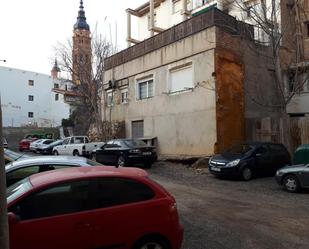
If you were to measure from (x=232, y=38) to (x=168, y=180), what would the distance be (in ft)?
30.2

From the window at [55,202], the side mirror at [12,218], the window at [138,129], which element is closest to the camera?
the side mirror at [12,218]

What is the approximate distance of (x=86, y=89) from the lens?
3541 centimetres

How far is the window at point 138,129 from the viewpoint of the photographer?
2642 centimetres

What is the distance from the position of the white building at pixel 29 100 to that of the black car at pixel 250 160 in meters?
51.7

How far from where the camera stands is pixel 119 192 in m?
5.55

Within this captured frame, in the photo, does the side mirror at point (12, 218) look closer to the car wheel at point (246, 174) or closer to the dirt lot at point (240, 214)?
the dirt lot at point (240, 214)

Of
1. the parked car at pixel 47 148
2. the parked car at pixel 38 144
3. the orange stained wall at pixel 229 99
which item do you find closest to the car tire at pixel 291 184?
the orange stained wall at pixel 229 99

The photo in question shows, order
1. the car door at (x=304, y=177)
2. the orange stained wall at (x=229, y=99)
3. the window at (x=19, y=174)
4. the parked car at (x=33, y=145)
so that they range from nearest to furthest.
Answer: the window at (x=19, y=174), the car door at (x=304, y=177), the orange stained wall at (x=229, y=99), the parked car at (x=33, y=145)

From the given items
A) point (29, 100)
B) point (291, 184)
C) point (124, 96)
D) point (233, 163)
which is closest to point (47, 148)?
point (124, 96)

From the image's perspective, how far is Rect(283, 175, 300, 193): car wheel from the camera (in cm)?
1281

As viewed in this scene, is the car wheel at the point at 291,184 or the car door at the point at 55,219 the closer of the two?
the car door at the point at 55,219

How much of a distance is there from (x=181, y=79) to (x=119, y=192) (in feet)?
57.8

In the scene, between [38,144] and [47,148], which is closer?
[47,148]

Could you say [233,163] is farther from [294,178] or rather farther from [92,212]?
[92,212]
